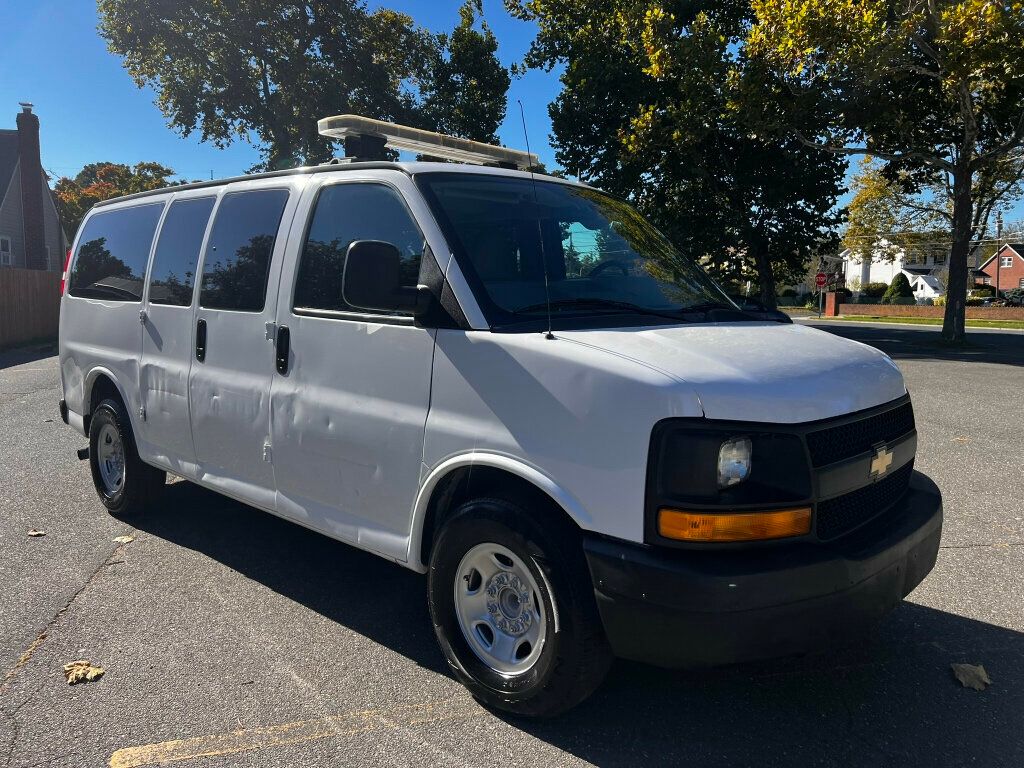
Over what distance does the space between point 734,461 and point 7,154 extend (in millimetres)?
41790

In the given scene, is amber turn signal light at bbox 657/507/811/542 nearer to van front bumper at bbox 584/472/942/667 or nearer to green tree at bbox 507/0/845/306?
van front bumper at bbox 584/472/942/667

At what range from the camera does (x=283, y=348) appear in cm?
376

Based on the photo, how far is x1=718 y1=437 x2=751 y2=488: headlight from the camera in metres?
2.47

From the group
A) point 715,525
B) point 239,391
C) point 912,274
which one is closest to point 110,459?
point 239,391

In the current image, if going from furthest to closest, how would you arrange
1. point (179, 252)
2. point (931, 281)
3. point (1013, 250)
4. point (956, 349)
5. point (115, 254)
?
point (1013, 250)
point (931, 281)
point (956, 349)
point (115, 254)
point (179, 252)

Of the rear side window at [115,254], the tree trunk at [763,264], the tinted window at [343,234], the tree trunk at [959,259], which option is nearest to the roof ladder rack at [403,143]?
the tinted window at [343,234]

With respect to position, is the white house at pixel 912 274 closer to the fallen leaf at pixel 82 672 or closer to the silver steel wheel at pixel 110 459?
the silver steel wheel at pixel 110 459

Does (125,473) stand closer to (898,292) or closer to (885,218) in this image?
(885,218)

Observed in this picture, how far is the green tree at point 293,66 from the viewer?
30.1m

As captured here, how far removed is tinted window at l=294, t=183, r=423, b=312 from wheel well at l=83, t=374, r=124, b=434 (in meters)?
2.38

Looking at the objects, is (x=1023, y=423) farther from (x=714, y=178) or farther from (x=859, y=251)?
(x=859, y=251)

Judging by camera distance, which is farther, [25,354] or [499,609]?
[25,354]

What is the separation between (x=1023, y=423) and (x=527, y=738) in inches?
334

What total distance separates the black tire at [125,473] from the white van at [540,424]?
0.95 meters
